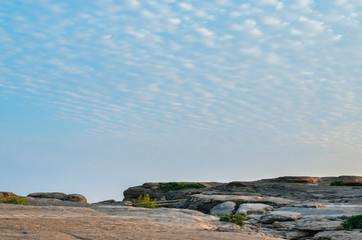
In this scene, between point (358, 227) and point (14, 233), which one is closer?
point (14, 233)

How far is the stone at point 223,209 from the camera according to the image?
1662cm

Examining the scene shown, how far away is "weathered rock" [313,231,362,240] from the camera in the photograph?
428 inches

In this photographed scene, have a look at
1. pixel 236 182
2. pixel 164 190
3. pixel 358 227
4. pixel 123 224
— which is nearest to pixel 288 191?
pixel 236 182

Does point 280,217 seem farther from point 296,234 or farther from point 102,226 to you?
point 102,226

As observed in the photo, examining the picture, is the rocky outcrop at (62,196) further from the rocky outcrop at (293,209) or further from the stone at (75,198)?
the rocky outcrop at (293,209)

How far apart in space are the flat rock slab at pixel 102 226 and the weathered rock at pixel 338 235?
212cm

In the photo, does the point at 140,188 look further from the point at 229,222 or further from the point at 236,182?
the point at 229,222

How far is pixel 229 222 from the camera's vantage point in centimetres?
1295

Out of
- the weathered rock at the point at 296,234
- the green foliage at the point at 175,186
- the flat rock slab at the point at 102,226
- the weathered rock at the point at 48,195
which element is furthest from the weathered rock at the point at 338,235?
the weathered rock at the point at 48,195

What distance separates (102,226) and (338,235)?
6.60m

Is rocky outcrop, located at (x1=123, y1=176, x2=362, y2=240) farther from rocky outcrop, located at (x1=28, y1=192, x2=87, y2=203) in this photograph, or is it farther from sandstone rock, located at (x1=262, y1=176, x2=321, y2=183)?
rocky outcrop, located at (x1=28, y1=192, x2=87, y2=203)

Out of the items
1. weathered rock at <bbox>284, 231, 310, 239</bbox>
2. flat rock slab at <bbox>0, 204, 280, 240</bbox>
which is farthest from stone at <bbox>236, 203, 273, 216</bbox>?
weathered rock at <bbox>284, 231, 310, 239</bbox>

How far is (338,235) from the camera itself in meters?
11.2

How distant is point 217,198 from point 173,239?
10.9m
